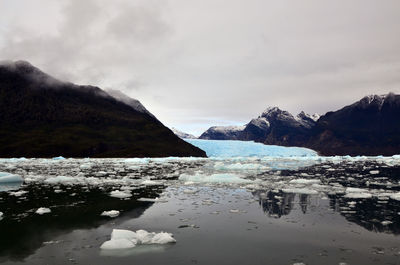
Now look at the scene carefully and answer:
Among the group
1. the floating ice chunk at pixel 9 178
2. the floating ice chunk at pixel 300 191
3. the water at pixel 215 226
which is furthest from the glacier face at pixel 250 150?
the water at pixel 215 226

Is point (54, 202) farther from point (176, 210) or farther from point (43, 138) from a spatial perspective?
point (43, 138)

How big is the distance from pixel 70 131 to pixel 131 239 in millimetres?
157472

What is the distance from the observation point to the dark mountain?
4915 inches

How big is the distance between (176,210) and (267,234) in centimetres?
532

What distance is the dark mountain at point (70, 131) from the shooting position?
12484cm

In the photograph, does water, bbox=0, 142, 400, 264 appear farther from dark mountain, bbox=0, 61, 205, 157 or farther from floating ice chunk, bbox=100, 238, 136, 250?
dark mountain, bbox=0, 61, 205, 157

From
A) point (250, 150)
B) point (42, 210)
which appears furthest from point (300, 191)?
point (250, 150)

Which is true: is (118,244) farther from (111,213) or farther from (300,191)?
(300,191)

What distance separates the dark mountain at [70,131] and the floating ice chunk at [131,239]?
109995mm

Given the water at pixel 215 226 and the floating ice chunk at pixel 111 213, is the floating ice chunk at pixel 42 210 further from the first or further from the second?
the floating ice chunk at pixel 111 213

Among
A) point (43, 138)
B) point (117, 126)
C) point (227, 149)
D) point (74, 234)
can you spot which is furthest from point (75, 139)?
point (74, 234)

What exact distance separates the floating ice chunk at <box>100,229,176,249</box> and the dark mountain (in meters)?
110

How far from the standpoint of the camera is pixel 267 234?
1062 centimetres

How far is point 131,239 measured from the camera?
9.51 meters
